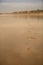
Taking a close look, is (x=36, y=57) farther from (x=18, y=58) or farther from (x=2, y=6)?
(x=2, y=6)

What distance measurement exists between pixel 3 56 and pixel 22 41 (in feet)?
0.81

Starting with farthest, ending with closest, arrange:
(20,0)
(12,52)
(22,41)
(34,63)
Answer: (20,0) → (22,41) → (12,52) → (34,63)

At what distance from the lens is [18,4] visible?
4.86ft

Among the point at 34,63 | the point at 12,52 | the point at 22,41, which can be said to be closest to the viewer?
the point at 34,63

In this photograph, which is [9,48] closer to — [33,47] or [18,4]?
[33,47]

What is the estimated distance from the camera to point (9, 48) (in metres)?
0.77

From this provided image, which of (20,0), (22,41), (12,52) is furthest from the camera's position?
(20,0)

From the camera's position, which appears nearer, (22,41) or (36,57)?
(36,57)

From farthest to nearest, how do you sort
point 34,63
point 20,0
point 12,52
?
1. point 20,0
2. point 12,52
3. point 34,63

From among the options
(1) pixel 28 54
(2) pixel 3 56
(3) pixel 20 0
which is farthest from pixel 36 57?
(3) pixel 20 0

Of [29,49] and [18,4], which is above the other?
[18,4]

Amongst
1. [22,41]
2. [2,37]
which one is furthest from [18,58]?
[2,37]

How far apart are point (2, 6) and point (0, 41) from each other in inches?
28.4

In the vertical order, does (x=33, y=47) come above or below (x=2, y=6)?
below
